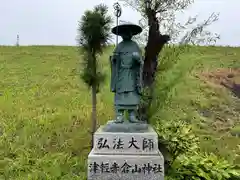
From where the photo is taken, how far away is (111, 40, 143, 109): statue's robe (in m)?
4.96

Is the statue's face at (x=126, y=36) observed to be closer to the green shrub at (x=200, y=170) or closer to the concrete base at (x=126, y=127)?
the concrete base at (x=126, y=127)

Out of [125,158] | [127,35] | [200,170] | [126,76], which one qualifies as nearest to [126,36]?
[127,35]

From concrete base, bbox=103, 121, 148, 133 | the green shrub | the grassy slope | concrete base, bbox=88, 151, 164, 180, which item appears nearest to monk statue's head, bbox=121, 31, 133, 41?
concrete base, bbox=103, 121, 148, 133

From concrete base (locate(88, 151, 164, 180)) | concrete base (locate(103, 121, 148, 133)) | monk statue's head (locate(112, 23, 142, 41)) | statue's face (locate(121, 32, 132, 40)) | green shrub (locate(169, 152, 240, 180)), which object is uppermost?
monk statue's head (locate(112, 23, 142, 41))

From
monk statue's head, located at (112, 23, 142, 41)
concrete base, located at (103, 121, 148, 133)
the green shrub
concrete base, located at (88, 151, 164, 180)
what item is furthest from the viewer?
the green shrub

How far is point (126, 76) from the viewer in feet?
16.3

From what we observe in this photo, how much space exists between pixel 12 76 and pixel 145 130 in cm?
989

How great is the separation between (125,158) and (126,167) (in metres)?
0.11

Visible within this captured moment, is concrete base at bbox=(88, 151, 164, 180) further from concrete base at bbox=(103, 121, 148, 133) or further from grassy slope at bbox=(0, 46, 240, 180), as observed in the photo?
grassy slope at bbox=(0, 46, 240, 180)

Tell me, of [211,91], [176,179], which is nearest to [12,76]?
[211,91]

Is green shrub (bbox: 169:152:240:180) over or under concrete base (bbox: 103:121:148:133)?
under

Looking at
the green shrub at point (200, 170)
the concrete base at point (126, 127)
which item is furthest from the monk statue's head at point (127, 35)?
the green shrub at point (200, 170)

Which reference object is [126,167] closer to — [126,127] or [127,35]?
[126,127]

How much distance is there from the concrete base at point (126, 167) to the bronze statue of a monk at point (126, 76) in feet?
2.01
